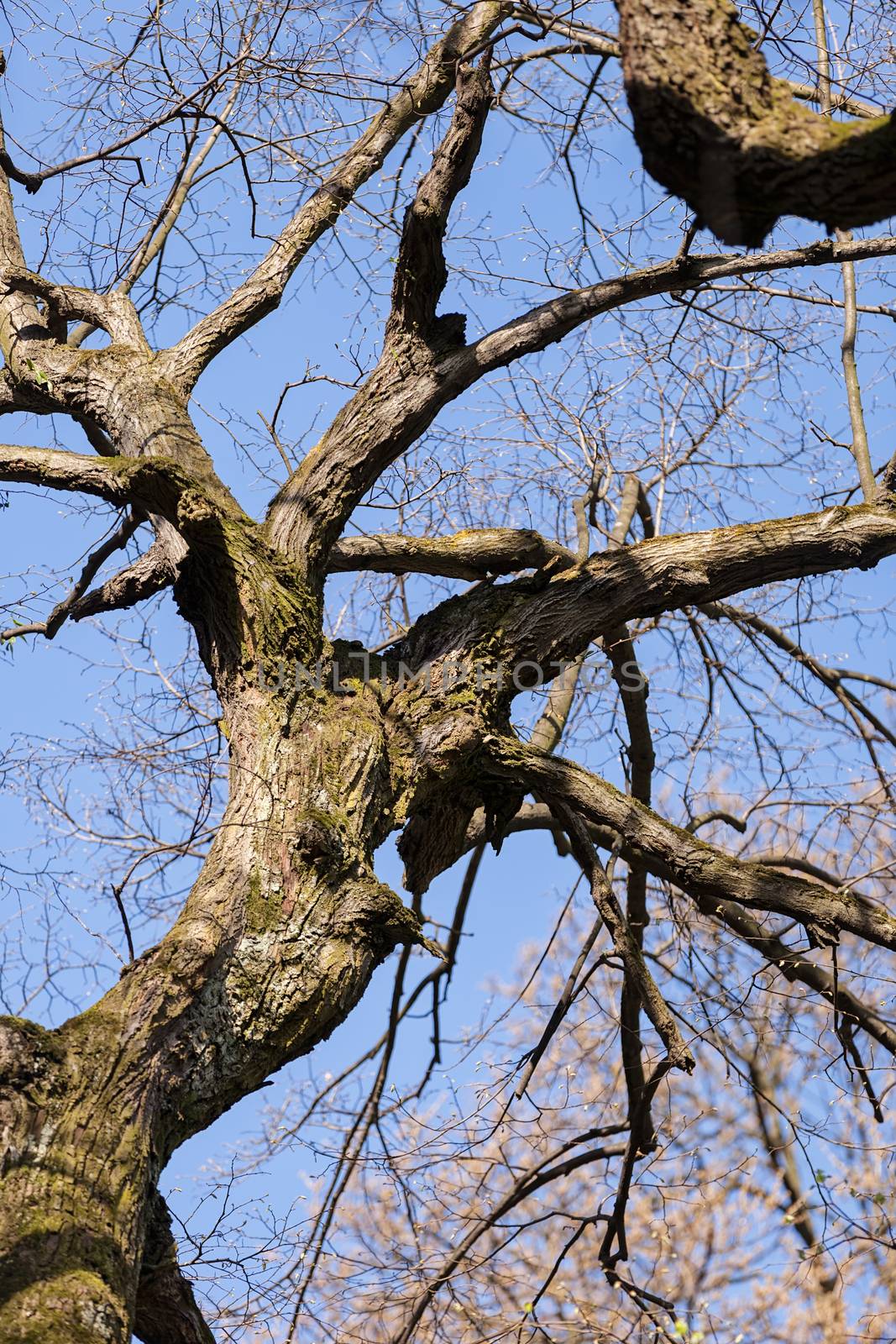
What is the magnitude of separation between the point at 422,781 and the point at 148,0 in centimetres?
328

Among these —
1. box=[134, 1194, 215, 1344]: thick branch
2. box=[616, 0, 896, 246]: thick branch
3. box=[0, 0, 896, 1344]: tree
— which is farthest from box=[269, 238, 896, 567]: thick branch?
box=[616, 0, 896, 246]: thick branch

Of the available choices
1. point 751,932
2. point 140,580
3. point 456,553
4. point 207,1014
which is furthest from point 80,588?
point 751,932

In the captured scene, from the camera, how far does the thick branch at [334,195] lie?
4594mm

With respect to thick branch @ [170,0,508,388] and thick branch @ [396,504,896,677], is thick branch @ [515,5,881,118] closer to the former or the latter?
thick branch @ [170,0,508,388]

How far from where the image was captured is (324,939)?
3156 millimetres

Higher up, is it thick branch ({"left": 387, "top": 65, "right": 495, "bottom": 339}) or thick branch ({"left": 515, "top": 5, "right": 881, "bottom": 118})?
thick branch ({"left": 515, "top": 5, "right": 881, "bottom": 118})

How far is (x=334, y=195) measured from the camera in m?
4.85

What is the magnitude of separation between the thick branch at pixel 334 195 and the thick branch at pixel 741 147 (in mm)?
2829

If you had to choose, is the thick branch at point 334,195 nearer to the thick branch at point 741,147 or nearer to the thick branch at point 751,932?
the thick branch at point 751,932

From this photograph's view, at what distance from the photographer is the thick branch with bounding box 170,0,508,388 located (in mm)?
4594

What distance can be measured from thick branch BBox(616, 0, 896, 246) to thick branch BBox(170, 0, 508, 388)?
9.28 ft

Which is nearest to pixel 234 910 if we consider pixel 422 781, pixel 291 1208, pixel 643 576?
pixel 422 781

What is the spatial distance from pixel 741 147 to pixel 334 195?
3.27 metres

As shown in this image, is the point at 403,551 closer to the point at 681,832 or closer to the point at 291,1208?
the point at 681,832
